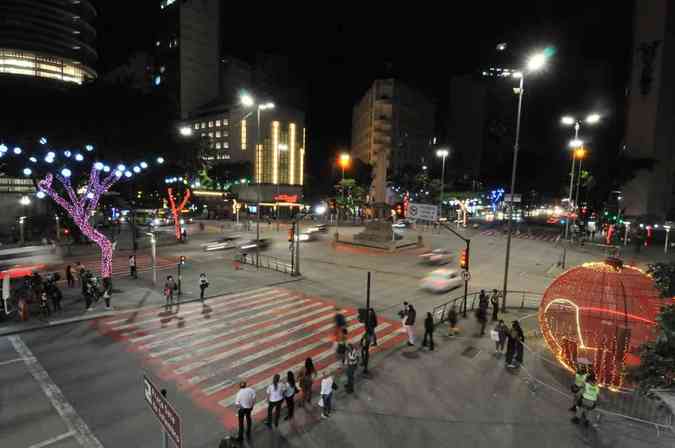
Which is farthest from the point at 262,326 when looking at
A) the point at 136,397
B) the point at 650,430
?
the point at 650,430

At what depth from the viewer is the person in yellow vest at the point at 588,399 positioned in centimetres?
962

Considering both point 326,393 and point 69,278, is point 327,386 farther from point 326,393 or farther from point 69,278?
point 69,278

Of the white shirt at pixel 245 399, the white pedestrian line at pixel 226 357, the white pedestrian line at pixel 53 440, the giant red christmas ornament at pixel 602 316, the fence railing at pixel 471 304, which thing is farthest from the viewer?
the fence railing at pixel 471 304

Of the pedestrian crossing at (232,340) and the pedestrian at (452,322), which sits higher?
the pedestrian at (452,322)

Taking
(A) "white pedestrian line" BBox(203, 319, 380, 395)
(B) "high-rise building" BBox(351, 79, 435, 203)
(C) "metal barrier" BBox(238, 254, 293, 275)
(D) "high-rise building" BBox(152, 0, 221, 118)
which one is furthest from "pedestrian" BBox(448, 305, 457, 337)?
(D) "high-rise building" BBox(152, 0, 221, 118)

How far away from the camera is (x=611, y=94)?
262ft

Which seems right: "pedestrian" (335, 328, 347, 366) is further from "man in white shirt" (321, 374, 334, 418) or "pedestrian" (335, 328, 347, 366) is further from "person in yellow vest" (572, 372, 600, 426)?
"person in yellow vest" (572, 372, 600, 426)

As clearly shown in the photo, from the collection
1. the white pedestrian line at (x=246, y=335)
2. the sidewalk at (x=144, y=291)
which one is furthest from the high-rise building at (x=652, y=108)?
the white pedestrian line at (x=246, y=335)

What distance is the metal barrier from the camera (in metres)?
28.5

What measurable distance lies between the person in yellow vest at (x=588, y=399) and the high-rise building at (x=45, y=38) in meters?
89.1

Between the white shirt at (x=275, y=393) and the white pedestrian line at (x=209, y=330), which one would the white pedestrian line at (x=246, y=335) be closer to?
the white pedestrian line at (x=209, y=330)

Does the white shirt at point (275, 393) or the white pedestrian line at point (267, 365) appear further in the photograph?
the white pedestrian line at point (267, 365)

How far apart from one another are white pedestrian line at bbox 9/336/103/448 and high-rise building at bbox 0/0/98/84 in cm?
7642

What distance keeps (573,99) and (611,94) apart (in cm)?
1030
